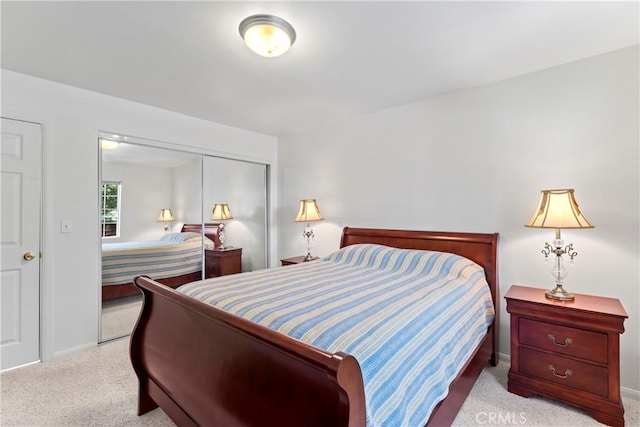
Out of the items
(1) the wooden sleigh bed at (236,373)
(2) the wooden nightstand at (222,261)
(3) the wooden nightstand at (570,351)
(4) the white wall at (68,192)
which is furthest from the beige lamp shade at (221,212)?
(3) the wooden nightstand at (570,351)

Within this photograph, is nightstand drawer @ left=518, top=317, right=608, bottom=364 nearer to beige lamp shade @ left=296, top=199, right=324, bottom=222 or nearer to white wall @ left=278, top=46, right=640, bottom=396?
white wall @ left=278, top=46, right=640, bottom=396

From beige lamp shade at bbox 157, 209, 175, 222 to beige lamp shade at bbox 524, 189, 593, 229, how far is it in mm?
3415

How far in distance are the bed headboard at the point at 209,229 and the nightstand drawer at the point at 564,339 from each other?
3.20 metres

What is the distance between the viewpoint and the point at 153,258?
10.6ft

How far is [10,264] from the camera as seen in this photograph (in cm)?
237

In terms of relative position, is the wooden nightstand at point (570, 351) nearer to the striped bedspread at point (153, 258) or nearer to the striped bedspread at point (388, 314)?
the striped bedspread at point (388, 314)

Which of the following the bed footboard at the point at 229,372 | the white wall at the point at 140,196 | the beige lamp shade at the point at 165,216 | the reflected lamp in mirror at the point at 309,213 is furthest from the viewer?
the reflected lamp in mirror at the point at 309,213

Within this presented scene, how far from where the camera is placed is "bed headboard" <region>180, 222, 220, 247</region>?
11.6ft

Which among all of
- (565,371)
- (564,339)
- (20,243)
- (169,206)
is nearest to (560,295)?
(564,339)

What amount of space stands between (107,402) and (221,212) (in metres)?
2.24

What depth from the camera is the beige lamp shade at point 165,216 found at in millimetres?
3322

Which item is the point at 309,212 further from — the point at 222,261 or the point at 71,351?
the point at 71,351

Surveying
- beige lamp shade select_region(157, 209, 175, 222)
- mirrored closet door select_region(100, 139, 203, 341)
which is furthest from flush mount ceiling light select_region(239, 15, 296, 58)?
beige lamp shade select_region(157, 209, 175, 222)

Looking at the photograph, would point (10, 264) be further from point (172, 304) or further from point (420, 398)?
point (420, 398)
